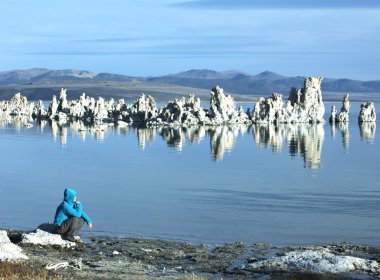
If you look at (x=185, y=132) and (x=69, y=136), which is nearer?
(x=69, y=136)

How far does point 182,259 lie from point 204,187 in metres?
13.2

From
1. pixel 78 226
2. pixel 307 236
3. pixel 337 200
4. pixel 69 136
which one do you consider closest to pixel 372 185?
pixel 337 200

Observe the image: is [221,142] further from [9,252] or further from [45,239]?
[9,252]

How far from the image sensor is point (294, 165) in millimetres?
38094

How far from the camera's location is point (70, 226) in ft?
55.4

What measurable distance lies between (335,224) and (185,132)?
4483cm

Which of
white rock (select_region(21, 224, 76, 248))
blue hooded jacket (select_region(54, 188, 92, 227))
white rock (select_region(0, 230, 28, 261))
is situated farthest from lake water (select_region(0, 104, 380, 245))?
white rock (select_region(0, 230, 28, 261))

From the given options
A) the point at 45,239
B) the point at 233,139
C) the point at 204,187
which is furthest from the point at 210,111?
the point at 45,239

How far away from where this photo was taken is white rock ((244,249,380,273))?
1432cm

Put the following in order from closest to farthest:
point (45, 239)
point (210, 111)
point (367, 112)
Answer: point (45, 239) → point (210, 111) → point (367, 112)

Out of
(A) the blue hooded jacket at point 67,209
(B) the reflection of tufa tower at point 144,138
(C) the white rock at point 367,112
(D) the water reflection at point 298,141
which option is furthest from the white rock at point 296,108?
(A) the blue hooded jacket at point 67,209

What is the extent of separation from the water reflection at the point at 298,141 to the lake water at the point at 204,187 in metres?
0.10

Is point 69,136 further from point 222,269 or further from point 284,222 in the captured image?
point 222,269

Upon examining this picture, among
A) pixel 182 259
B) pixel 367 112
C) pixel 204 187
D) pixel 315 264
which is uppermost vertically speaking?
pixel 367 112
